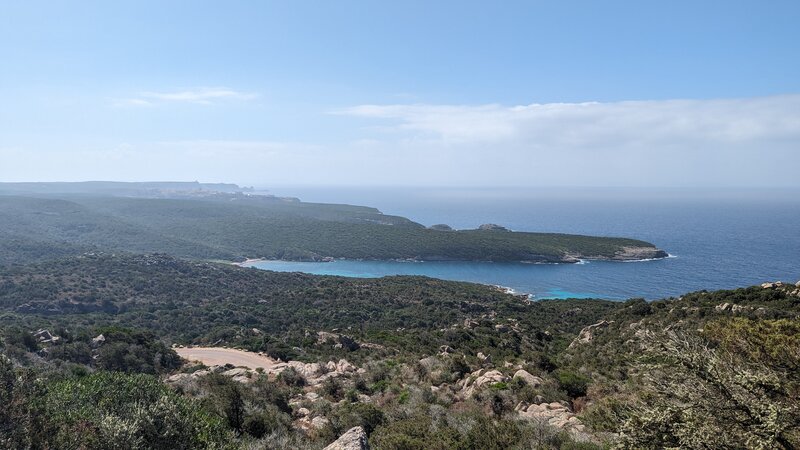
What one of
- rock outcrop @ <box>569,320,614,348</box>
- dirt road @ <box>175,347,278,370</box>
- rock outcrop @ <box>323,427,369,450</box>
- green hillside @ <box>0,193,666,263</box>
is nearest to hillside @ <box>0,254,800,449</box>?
rock outcrop @ <box>569,320,614,348</box>

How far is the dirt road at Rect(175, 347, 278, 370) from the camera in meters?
29.6

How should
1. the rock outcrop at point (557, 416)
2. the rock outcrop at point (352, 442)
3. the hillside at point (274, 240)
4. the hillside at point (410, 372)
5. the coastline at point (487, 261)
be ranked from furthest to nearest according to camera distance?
the hillside at point (274, 240)
the coastline at point (487, 261)
the rock outcrop at point (557, 416)
the rock outcrop at point (352, 442)
the hillside at point (410, 372)

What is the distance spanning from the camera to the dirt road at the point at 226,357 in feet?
97.1

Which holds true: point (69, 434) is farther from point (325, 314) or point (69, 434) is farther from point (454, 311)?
point (454, 311)

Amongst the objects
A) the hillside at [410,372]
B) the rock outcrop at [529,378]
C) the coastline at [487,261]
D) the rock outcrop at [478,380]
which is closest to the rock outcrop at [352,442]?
the hillside at [410,372]

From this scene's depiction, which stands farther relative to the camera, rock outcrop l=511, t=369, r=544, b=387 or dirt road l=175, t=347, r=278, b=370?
dirt road l=175, t=347, r=278, b=370

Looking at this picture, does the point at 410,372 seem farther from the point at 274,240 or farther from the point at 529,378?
the point at 274,240

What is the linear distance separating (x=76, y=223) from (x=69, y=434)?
473 feet

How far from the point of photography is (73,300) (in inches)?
1934

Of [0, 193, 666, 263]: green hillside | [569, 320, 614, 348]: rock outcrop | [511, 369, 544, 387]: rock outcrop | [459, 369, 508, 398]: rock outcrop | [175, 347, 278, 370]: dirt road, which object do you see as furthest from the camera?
[0, 193, 666, 263]: green hillside

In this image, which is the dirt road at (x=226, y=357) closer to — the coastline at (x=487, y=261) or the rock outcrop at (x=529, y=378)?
the rock outcrop at (x=529, y=378)

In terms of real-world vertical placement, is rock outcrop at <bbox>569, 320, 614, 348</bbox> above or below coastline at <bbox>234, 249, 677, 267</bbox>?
above

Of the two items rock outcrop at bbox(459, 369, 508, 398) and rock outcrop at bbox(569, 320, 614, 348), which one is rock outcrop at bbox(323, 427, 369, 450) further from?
rock outcrop at bbox(569, 320, 614, 348)

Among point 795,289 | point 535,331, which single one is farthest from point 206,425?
point 795,289
